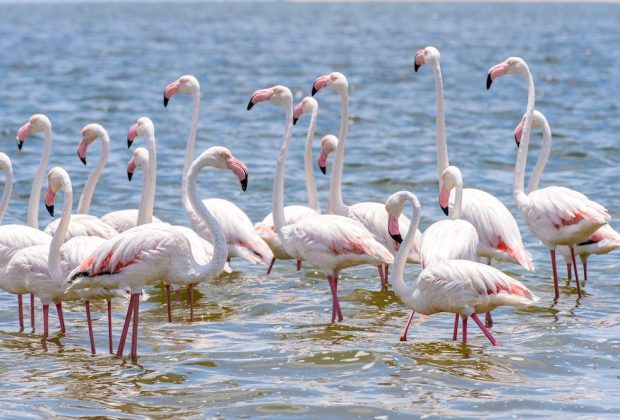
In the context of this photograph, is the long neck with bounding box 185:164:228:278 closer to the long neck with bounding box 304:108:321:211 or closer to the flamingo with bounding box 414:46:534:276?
the flamingo with bounding box 414:46:534:276

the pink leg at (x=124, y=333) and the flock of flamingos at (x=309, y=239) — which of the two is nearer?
the flock of flamingos at (x=309, y=239)

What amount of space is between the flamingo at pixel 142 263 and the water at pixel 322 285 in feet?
1.72

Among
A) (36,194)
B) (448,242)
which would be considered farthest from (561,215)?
(36,194)

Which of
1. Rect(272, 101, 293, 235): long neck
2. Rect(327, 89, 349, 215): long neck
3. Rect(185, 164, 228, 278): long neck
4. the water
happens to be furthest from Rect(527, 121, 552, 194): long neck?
Rect(185, 164, 228, 278): long neck

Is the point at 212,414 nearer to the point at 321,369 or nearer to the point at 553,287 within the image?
the point at 321,369

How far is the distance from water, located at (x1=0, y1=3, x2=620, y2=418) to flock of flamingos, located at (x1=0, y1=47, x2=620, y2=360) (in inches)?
11.7

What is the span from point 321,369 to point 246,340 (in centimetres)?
92

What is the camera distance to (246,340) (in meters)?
8.04

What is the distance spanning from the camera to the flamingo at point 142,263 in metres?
7.24

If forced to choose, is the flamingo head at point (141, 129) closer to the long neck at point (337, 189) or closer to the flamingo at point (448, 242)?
the long neck at point (337, 189)

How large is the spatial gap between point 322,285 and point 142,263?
10.0 ft

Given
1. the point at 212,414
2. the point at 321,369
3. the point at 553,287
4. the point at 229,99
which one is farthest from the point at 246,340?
the point at 229,99

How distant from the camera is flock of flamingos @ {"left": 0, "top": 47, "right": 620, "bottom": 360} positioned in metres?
7.28

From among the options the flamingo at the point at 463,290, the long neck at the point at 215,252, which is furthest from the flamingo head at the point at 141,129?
the flamingo at the point at 463,290
